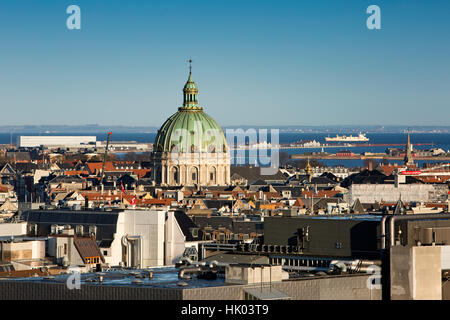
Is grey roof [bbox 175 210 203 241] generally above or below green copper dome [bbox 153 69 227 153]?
below

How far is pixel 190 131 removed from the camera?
171 metres

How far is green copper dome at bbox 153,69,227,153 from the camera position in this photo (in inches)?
6693

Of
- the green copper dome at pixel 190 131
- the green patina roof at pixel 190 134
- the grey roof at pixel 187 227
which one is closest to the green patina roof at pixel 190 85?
the green copper dome at pixel 190 131

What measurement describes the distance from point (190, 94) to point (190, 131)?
5.05 m

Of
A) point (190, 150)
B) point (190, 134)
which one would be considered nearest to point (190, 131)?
point (190, 134)

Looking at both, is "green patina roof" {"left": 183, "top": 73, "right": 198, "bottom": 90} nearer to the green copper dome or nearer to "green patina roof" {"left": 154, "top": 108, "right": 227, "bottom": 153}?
the green copper dome

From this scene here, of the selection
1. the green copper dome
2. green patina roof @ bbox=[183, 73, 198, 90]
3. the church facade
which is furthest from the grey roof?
green patina roof @ bbox=[183, 73, 198, 90]

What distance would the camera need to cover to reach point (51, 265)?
5903 cm

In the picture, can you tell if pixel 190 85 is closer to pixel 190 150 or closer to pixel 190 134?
pixel 190 134
